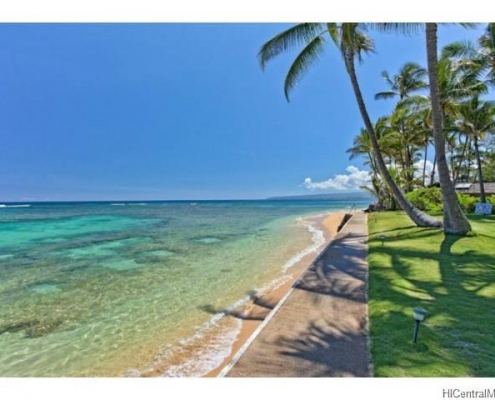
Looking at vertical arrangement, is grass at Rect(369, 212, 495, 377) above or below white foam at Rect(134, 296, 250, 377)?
above

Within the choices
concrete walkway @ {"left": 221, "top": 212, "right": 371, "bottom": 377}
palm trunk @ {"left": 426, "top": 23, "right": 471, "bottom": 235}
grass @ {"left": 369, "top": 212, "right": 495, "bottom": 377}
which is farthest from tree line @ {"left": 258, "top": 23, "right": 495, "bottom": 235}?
concrete walkway @ {"left": 221, "top": 212, "right": 371, "bottom": 377}

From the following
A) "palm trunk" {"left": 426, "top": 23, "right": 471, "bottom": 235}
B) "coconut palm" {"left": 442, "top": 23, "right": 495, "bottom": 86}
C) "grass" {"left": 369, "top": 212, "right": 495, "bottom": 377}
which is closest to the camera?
"grass" {"left": 369, "top": 212, "right": 495, "bottom": 377}

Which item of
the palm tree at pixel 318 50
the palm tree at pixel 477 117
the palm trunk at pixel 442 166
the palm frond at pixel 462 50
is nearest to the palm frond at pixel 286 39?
the palm tree at pixel 318 50

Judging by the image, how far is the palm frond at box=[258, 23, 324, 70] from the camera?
10.3 m

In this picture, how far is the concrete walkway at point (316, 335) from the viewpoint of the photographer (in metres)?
3.01

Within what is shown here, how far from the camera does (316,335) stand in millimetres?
3730

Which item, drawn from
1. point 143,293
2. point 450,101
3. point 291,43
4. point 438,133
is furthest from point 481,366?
point 450,101

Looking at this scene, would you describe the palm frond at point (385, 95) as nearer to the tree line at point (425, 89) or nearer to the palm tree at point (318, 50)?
the tree line at point (425, 89)

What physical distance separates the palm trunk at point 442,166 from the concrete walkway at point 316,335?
5.54 m

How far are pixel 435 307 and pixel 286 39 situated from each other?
9930 mm

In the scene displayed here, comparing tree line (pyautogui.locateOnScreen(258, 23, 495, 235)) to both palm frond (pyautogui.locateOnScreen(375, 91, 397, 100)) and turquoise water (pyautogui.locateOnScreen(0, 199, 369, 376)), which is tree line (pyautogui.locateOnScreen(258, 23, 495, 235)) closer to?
palm frond (pyautogui.locateOnScreen(375, 91, 397, 100))

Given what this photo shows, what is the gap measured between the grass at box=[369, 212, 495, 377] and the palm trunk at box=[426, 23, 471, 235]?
1135 millimetres
